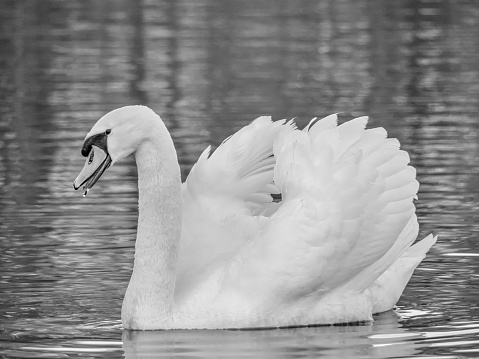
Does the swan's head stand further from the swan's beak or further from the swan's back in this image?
the swan's back

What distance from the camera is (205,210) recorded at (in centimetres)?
1049

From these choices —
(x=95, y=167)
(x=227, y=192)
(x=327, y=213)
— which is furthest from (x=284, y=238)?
(x=95, y=167)

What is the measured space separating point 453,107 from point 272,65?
19.8 ft

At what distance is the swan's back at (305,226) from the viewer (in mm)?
9562

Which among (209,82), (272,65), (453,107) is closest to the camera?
(453,107)

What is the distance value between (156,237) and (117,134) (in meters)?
0.73

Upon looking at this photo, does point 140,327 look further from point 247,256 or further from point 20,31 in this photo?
point 20,31

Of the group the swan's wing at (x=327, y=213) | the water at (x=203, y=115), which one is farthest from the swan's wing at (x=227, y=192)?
the water at (x=203, y=115)

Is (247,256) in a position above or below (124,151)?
below

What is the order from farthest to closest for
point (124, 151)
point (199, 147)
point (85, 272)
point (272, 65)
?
point (272, 65) < point (199, 147) < point (85, 272) < point (124, 151)

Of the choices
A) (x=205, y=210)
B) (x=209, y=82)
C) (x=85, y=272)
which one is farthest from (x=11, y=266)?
(x=209, y=82)

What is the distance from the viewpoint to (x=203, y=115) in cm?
1998

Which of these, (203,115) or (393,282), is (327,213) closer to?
(393,282)

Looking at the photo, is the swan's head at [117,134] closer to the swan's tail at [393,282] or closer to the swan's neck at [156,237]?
the swan's neck at [156,237]
